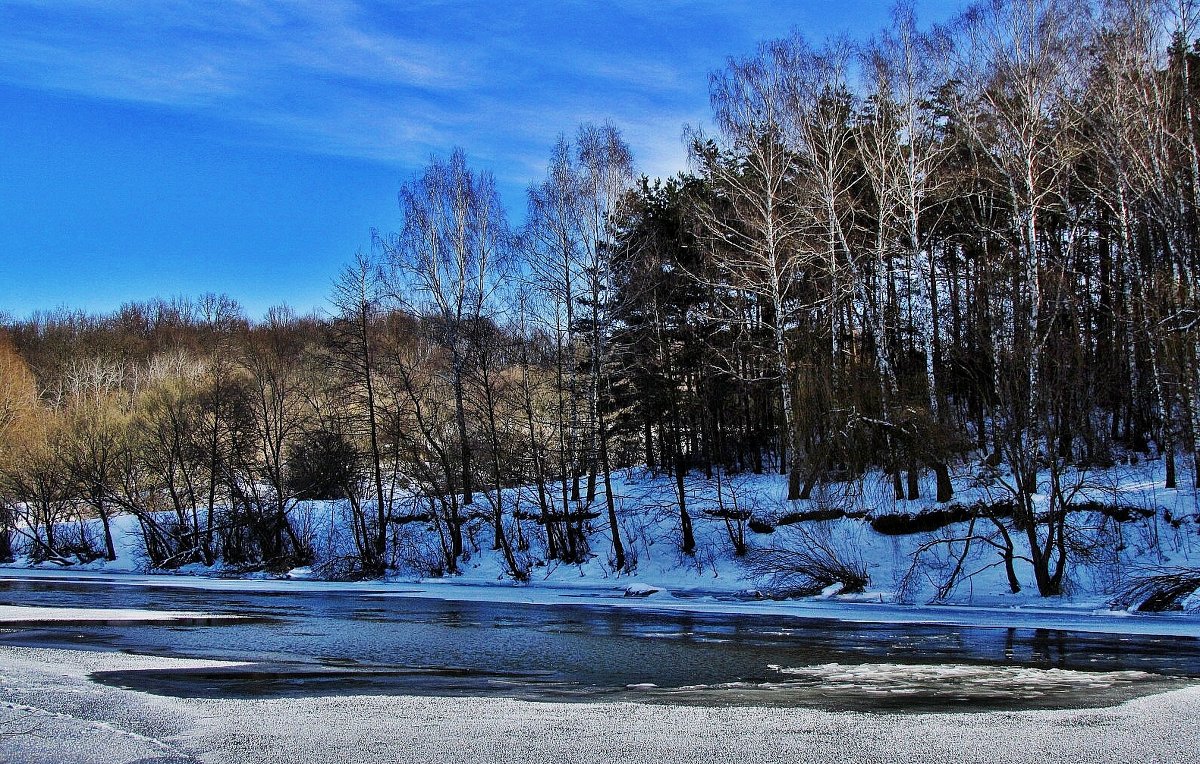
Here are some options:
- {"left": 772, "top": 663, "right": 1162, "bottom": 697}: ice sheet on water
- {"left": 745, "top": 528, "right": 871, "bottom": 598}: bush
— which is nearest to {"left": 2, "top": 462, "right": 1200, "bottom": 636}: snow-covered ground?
{"left": 745, "top": 528, "right": 871, "bottom": 598}: bush

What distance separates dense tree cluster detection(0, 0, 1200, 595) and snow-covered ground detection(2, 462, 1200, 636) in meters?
0.67

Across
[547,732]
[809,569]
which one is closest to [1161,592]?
[809,569]

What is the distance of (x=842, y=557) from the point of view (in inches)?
905

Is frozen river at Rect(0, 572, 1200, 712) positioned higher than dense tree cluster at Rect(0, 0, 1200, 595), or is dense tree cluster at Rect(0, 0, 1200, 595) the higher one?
dense tree cluster at Rect(0, 0, 1200, 595)

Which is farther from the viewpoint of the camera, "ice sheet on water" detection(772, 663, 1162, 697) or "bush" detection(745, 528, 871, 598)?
"bush" detection(745, 528, 871, 598)

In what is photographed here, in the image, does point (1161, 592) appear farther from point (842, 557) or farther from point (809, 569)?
point (809, 569)

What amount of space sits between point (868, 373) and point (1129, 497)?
706 cm

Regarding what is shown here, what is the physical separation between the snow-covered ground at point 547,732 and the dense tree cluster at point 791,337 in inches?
510

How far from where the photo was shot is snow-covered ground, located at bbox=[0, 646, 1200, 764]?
5332 mm

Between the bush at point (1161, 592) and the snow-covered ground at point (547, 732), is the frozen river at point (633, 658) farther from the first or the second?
the bush at point (1161, 592)

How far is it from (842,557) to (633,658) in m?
12.7

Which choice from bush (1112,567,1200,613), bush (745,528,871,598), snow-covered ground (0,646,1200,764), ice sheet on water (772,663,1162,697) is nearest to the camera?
snow-covered ground (0,646,1200,764)

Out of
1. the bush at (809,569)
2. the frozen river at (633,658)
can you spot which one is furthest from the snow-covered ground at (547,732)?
the bush at (809,569)

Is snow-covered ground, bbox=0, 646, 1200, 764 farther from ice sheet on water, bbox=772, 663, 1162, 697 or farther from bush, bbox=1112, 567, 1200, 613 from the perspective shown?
bush, bbox=1112, 567, 1200, 613
